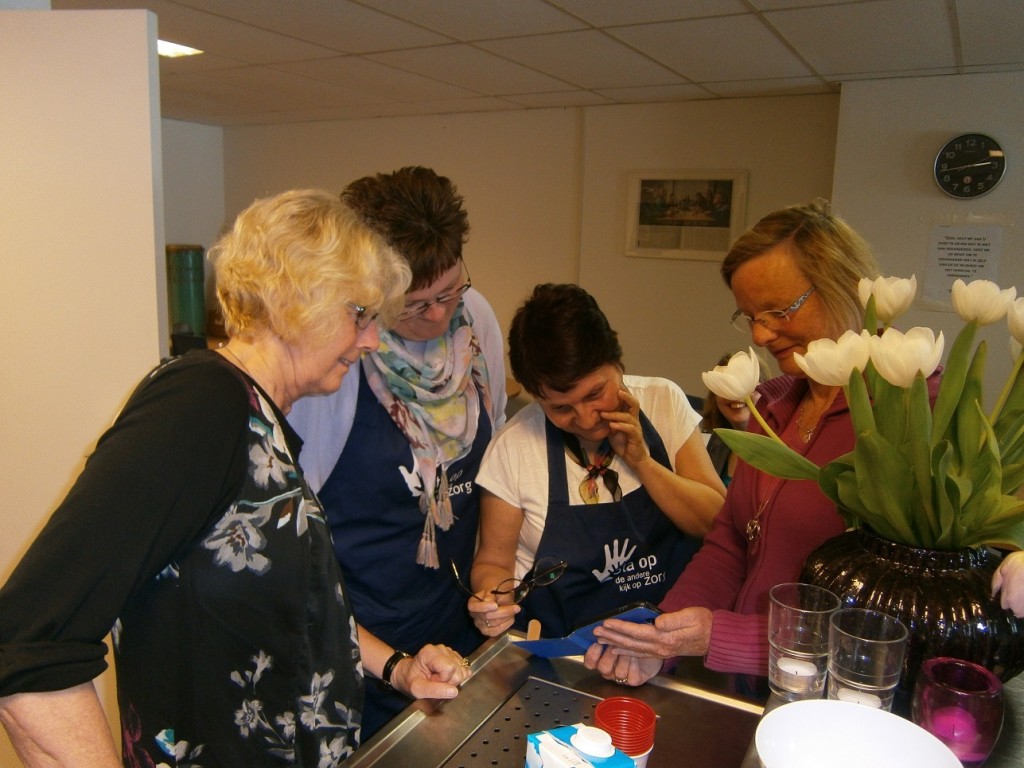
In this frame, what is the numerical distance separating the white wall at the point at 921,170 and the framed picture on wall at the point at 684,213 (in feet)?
2.01

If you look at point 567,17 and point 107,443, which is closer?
point 107,443

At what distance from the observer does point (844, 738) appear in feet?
2.04

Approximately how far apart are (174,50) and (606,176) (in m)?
2.08

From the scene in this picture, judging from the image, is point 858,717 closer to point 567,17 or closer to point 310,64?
point 567,17

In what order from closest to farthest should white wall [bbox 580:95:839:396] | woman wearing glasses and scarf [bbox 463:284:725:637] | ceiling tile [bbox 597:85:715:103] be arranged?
woman wearing glasses and scarf [bbox 463:284:725:637]
ceiling tile [bbox 597:85:715:103]
white wall [bbox 580:95:839:396]

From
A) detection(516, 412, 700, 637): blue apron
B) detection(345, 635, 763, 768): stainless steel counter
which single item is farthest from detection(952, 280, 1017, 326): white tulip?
detection(516, 412, 700, 637): blue apron

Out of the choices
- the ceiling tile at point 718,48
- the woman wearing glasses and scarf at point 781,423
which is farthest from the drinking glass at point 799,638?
the ceiling tile at point 718,48

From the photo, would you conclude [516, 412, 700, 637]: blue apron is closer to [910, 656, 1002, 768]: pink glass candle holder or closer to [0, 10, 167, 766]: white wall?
[910, 656, 1002, 768]: pink glass candle holder

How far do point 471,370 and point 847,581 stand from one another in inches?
35.6

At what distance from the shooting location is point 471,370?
154cm

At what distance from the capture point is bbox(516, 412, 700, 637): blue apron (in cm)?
137

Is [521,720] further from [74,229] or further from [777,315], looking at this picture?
[74,229]

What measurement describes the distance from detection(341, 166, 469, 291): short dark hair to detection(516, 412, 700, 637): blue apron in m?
0.39

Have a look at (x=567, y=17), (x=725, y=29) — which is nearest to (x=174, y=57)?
(x=567, y=17)
